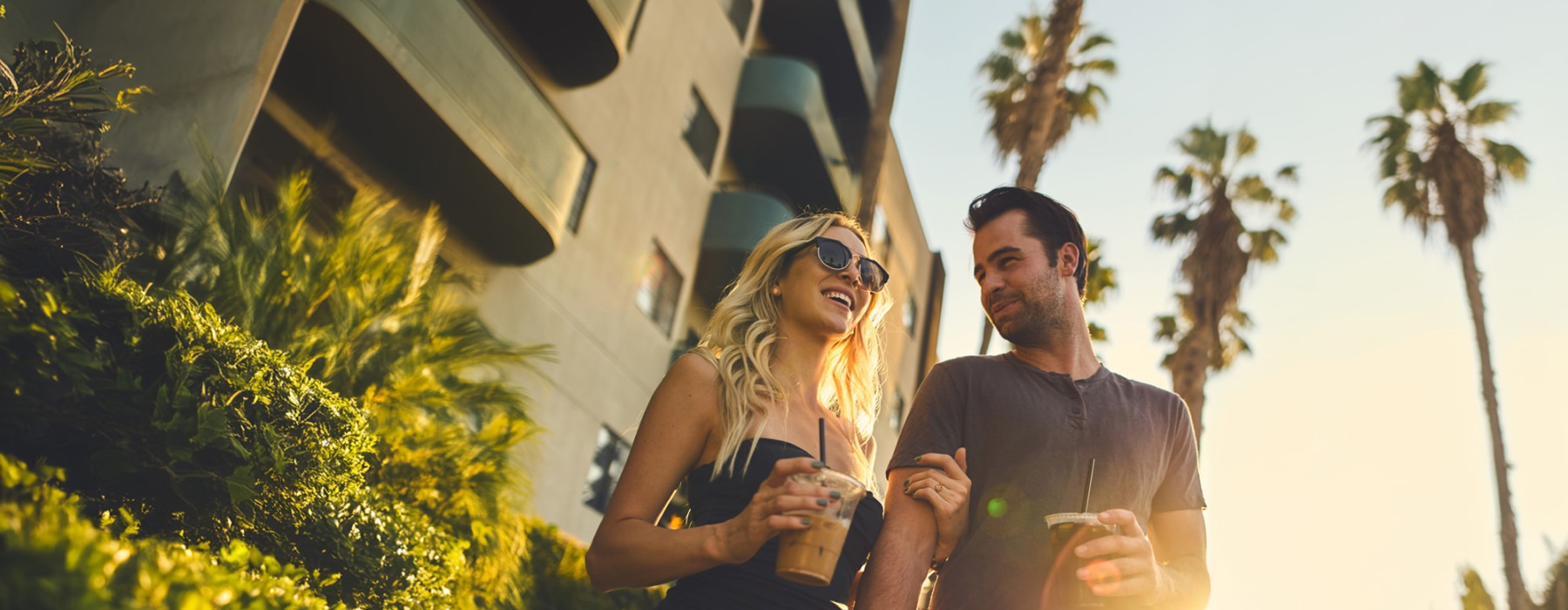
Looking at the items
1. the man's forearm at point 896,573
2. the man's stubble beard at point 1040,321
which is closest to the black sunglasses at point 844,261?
the man's stubble beard at point 1040,321

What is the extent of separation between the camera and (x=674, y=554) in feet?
8.41

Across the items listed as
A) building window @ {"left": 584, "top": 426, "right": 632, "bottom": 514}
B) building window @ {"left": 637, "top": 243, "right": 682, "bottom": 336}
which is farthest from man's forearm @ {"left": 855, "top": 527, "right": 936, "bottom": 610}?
building window @ {"left": 637, "top": 243, "right": 682, "bottom": 336}

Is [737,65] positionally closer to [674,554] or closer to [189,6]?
[189,6]

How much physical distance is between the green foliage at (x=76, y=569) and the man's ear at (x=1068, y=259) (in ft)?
8.61

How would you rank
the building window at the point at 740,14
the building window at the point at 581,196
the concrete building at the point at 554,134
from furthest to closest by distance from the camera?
the building window at the point at 740,14 < the building window at the point at 581,196 < the concrete building at the point at 554,134

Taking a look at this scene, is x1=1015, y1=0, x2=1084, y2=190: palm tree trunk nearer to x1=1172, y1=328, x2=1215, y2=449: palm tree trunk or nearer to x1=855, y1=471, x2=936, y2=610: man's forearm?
x1=1172, y1=328, x2=1215, y2=449: palm tree trunk

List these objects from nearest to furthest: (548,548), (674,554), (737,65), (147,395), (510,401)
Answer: (674,554), (147,395), (510,401), (548,548), (737,65)

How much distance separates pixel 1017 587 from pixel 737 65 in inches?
710

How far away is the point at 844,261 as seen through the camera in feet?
12.1

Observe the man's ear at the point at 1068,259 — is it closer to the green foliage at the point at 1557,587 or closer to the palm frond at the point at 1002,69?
the palm frond at the point at 1002,69

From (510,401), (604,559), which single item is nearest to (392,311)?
(510,401)

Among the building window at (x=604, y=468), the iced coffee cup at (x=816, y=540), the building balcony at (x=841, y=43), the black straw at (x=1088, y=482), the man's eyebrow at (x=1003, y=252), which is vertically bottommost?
the iced coffee cup at (x=816, y=540)

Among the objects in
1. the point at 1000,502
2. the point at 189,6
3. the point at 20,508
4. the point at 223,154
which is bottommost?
the point at 20,508

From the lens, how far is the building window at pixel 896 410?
2841cm
